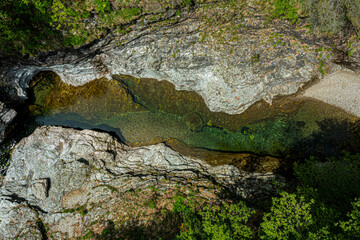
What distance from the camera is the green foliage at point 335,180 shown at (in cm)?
1052

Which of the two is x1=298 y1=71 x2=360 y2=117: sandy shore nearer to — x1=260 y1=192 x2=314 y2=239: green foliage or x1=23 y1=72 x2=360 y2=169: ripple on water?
x1=23 y1=72 x2=360 y2=169: ripple on water

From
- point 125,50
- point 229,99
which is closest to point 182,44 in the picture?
point 125,50

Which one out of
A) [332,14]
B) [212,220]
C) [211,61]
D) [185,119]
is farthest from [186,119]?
[332,14]

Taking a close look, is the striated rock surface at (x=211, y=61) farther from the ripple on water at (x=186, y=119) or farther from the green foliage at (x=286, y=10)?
the ripple on water at (x=186, y=119)

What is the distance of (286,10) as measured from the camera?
43.2 feet

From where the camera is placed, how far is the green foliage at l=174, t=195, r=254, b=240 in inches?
361

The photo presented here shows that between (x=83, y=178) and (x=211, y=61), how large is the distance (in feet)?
48.1

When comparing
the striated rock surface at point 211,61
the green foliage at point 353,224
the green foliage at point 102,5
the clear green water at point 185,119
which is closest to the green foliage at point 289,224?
the green foliage at point 353,224

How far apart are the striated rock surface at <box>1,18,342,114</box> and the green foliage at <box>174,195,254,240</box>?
344 inches

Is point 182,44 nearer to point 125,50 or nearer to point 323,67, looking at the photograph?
point 125,50

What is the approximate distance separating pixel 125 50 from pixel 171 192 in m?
12.7

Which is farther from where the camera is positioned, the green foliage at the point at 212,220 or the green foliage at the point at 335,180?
the green foliage at the point at 335,180

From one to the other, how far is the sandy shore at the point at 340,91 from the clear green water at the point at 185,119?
0.61m

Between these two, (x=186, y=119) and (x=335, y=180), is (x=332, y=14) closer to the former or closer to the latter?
(x=335, y=180)
